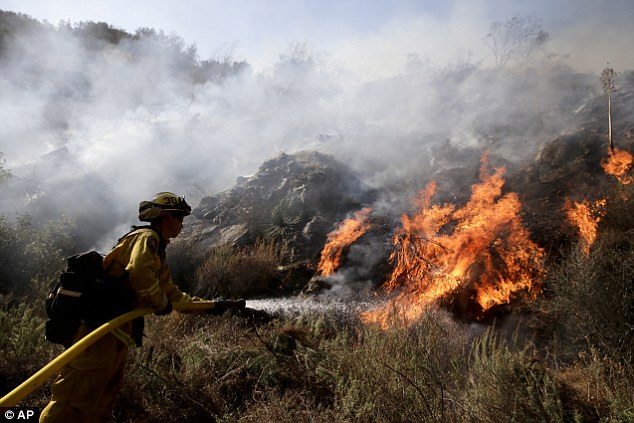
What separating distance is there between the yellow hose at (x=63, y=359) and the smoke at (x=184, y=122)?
11.8 m

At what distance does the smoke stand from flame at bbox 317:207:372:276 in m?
3.96

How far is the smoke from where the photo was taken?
16.3 meters

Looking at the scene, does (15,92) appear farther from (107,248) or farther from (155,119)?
(107,248)

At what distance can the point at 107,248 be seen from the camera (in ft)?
40.7

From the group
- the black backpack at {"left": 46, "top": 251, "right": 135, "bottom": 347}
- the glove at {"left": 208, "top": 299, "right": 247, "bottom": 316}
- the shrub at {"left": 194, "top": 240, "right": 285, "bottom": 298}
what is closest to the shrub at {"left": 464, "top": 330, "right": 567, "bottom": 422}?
the glove at {"left": 208, "top": 299, "right": 247, "bottom": 316}

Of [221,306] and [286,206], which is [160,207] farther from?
[286,206]

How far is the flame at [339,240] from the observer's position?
8870 mm

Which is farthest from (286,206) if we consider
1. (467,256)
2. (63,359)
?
(63,359)

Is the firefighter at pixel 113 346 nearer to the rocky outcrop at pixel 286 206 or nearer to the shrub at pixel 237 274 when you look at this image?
the shrub at pixel 237 274

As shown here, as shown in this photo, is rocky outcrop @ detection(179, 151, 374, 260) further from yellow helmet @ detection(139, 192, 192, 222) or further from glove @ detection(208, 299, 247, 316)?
yellow helmet @ detection(139, 192, 192, 222)

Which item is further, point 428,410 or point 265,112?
point 265,112

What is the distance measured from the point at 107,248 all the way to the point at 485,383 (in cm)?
1274

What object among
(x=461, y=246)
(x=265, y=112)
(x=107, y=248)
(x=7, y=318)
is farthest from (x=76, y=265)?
(x=265, y=112)

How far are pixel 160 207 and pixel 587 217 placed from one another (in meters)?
8.19
